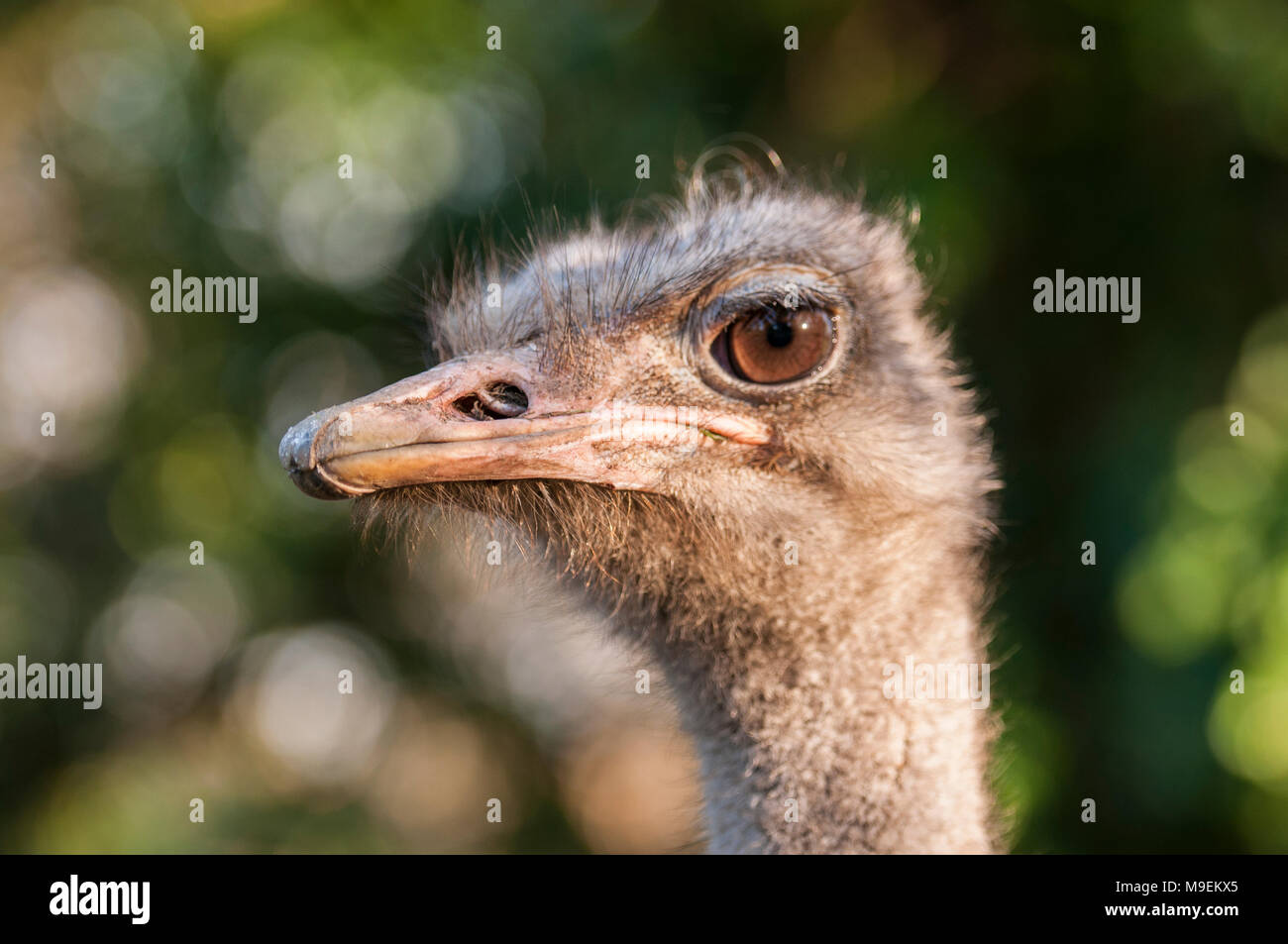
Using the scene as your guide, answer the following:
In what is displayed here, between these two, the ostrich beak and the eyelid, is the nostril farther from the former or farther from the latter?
the eyelid

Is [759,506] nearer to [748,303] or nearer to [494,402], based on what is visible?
[748,303]

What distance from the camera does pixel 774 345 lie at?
1.70 metres

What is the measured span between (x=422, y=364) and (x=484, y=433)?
1.08 meters

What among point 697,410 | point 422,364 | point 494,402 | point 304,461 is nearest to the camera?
point 304,461

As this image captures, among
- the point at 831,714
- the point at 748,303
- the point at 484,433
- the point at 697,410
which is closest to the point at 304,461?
the point at 484,433

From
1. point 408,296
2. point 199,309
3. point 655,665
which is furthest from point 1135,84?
point 199,309

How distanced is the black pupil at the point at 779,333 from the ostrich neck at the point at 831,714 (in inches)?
12.3

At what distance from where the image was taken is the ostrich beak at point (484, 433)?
1.40m

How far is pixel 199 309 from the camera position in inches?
200

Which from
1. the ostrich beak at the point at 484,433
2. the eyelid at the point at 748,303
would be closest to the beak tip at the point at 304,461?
the ostrich beak at the point at 484,433

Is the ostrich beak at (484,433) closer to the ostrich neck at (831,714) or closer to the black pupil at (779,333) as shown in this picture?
the black pupil at (779,333)

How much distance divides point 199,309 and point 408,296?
3.01 metres

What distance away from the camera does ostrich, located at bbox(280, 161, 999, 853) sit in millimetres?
1645

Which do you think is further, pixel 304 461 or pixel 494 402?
pixel 494 402
